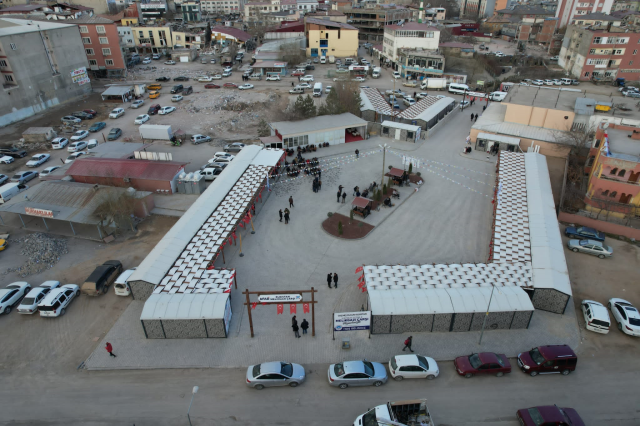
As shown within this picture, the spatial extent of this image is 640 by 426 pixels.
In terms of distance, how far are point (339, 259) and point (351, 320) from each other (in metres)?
5.69

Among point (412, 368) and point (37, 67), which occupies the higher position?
point (37, 67)

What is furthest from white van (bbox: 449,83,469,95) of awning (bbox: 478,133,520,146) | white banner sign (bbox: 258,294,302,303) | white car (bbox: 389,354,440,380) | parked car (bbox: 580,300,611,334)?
white banner sign (bbox: 258,294,302,303)

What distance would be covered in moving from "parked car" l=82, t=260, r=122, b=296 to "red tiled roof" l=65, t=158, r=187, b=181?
9.55m

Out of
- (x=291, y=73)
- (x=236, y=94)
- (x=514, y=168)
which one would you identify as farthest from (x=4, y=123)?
(x=514, y=168)

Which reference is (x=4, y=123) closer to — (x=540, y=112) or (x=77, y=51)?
(x=77, y=51)

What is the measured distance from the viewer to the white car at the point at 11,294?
60.7 feet

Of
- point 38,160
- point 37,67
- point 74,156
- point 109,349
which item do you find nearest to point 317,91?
point 74,156

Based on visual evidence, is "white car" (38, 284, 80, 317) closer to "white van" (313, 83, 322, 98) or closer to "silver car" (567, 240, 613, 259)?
"silver car" (567, 240, 613, 259)

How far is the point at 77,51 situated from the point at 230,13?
8880cm

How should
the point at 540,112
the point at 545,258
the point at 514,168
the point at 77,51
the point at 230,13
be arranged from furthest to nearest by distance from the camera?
the point at 230,13
the point at 77,51
the point at 540,112
the point at 514,168
the point at 545,258

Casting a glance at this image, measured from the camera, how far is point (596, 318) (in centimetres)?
1700

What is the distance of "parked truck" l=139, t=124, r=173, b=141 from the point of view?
38.1m

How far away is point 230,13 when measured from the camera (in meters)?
128

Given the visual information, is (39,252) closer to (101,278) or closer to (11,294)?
(11,294)
